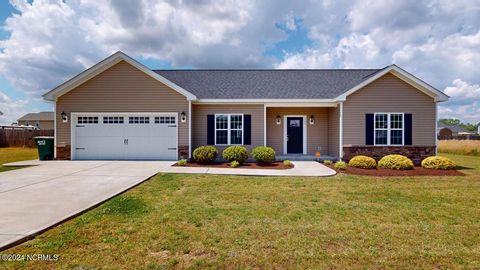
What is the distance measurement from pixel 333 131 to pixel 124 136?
10984 mm

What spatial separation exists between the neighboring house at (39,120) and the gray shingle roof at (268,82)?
4382 centimetres

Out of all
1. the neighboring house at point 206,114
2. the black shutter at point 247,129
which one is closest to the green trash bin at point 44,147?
the neighboring house at point 206,114

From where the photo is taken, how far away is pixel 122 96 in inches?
500

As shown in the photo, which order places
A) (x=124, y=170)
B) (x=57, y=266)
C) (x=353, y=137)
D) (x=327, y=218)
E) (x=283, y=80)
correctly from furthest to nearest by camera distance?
(x=283, y=80), (x=353, y=137), (x=124, y=170), (x=327, y=218), (x=57, y=266)

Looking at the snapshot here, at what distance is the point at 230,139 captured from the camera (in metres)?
13.3

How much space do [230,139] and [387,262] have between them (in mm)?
10360

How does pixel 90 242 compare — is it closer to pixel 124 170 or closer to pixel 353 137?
pixel 124 170

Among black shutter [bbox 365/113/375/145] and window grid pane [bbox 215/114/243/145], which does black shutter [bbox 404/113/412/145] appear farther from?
window grid pane [bbox 215/114/243/145]

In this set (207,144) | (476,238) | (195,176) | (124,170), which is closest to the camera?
(476,238)

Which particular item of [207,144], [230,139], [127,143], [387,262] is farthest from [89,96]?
[387,262]

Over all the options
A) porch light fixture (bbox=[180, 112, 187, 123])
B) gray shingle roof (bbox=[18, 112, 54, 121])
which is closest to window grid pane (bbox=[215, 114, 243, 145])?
porch light fixture (bbox=[180, 112, 187, 123])

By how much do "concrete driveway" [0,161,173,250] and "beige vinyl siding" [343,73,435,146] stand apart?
9.27 metres

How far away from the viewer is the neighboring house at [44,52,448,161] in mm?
12336

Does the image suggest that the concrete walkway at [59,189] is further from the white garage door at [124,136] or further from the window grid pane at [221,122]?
the window grid pane at [221,122]
